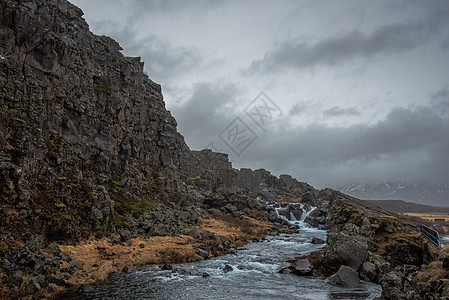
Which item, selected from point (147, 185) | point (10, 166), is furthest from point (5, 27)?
point (147, 185)

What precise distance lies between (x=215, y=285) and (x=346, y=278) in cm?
1302

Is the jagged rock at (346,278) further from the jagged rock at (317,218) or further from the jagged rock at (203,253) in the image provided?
the jagged rock at (317,218)

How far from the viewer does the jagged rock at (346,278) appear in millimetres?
25016

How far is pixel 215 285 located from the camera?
2489 cm

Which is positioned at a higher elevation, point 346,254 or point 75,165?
point 75,165

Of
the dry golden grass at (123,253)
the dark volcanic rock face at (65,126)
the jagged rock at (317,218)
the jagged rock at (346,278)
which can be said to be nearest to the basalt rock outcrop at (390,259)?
the jagged rock at (346,278)

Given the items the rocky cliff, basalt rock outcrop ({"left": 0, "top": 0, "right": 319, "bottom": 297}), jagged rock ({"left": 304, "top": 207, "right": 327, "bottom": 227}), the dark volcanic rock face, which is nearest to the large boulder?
the rocky cliff

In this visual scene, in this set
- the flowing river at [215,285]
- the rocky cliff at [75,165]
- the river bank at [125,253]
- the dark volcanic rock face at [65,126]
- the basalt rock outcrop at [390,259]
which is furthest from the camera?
the dark volcanic rock face at [65,126]

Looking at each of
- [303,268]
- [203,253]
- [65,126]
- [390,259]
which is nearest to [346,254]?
[303,268]

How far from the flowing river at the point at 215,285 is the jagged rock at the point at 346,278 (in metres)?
0.73

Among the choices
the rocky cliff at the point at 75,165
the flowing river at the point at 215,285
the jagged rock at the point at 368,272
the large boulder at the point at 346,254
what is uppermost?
the rocky cliff at the point at 75,165

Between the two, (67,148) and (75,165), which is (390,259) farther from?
(67,148)

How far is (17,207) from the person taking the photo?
24844mm

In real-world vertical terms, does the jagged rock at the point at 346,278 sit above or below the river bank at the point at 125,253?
below
